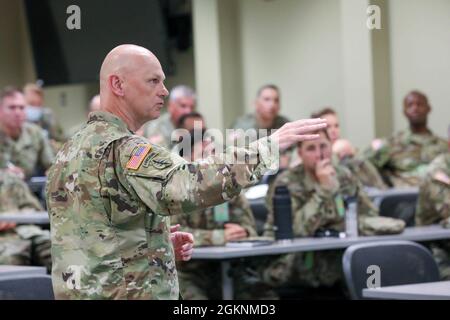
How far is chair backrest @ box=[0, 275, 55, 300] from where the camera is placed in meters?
3.54

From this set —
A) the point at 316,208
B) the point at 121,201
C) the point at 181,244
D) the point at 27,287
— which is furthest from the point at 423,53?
the point at 121,201

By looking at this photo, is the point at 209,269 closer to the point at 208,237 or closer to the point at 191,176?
the point at 208,237

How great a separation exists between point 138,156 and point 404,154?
6.43 metres

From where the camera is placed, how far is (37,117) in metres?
10.5

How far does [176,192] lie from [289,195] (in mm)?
3457

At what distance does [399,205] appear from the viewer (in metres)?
6.80

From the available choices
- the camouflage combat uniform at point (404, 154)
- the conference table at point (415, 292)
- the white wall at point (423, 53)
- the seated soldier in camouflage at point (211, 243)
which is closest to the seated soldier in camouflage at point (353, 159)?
the camouflage combat uniform at point (404, 154)

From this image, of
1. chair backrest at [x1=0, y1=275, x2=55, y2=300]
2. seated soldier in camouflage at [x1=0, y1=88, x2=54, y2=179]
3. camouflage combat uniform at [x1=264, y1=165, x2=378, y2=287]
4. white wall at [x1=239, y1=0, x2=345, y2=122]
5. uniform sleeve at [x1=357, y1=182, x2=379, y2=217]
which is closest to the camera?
chair backrest at [x1=0, y1=275, x2=55, y2=300]

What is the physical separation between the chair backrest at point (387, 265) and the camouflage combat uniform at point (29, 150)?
4.87m

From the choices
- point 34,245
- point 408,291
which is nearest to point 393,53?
point 34,245

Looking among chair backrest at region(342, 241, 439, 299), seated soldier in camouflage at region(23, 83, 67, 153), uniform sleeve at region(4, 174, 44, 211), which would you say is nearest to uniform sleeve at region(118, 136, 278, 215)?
chair backrest at region(342, 241, 439, 299)

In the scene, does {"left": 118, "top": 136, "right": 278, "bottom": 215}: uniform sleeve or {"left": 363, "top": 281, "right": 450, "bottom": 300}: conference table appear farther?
{"left": 363, "top": 281, "right": 450, "bottom": 300}: conference table

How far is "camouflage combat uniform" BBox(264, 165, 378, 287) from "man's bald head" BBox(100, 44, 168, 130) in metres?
3.23

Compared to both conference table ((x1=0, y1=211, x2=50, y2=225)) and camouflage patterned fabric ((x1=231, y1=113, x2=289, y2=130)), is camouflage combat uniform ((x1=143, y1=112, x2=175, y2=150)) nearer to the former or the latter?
camouflage patterned fabric ((x1=231, y1=113, x2=289, y2=130))
